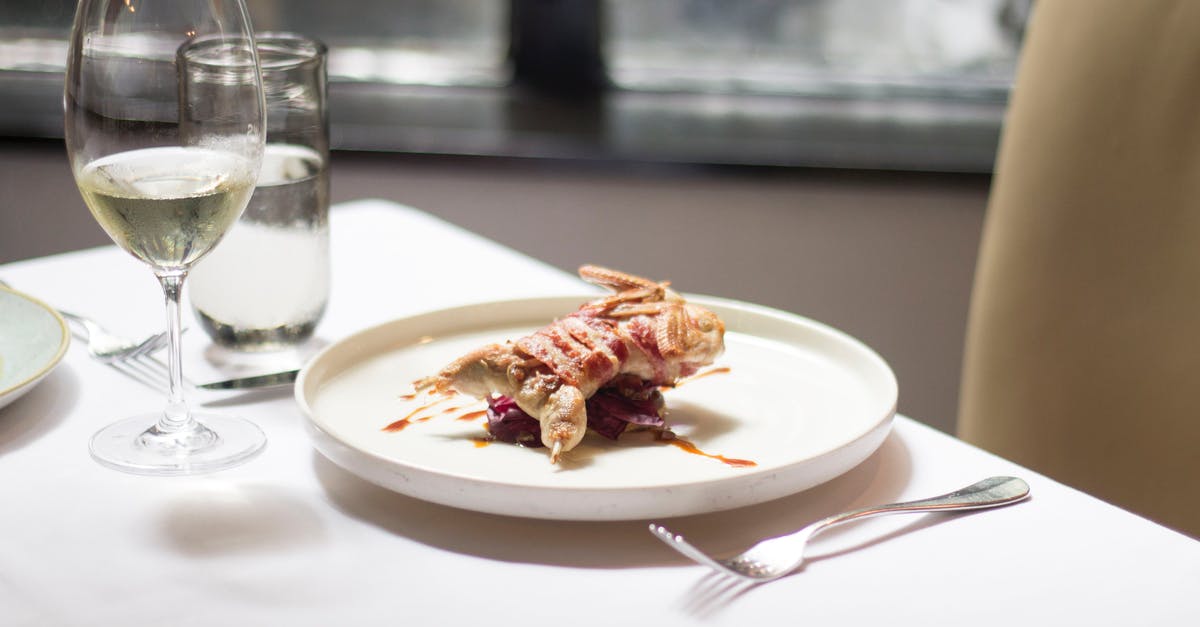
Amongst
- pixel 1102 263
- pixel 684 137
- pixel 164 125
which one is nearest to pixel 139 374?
pixel 164 125

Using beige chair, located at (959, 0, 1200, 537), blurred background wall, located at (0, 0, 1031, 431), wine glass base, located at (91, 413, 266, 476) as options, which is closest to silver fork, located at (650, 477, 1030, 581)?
wine glass base, located at (91, 413, 266, 476)

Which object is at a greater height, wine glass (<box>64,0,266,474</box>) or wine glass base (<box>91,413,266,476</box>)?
wine glass (<box>64,0,266,474</box>)

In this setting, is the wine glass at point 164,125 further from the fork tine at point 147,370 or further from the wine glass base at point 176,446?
the fork tine at point 147,370

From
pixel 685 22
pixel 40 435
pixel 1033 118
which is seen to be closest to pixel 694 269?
pixel 685 22

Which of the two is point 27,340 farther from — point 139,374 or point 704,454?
point 704,454

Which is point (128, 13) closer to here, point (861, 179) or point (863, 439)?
point (863, 439)

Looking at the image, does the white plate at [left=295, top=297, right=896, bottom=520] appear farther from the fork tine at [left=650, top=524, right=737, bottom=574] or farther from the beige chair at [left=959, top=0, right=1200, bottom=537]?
the beige chair at [left=959, top=0, right=1200, bottom=537]

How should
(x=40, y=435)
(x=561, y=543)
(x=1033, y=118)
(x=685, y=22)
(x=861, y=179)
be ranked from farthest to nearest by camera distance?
(x=685, y=22) → (x=861, y=179) → (x=1033, y=118) → (x=40, y=435) → (x=561, y=543)
